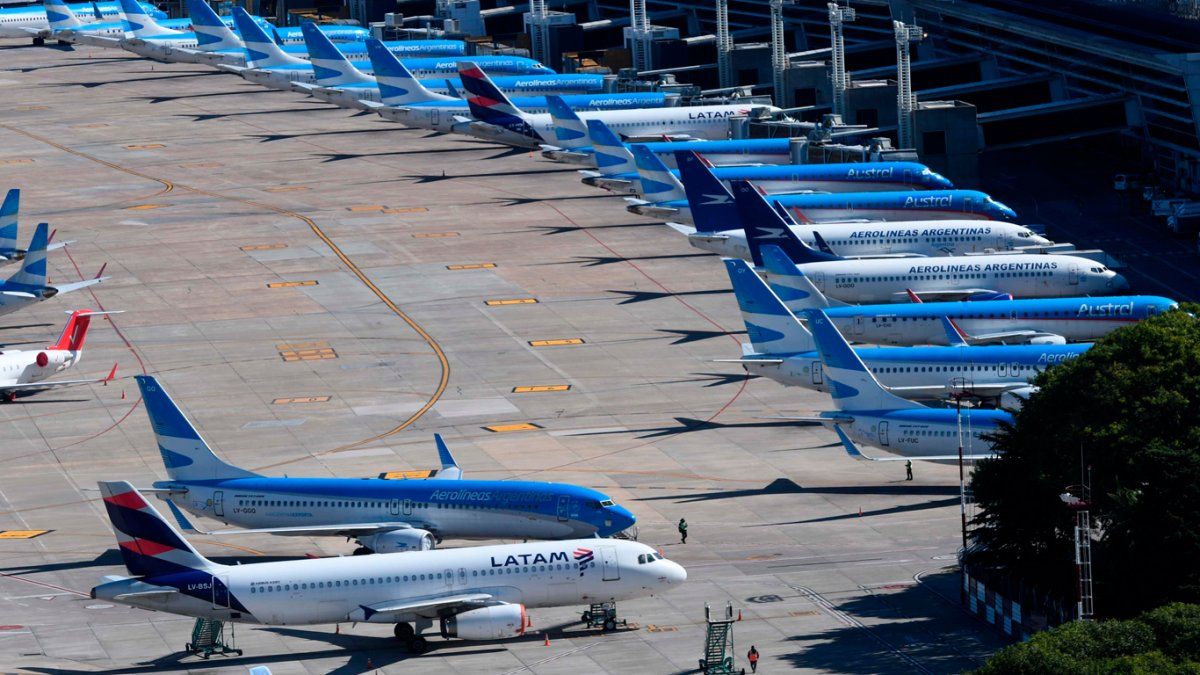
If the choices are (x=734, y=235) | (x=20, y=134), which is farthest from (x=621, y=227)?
(x=20, y=134)

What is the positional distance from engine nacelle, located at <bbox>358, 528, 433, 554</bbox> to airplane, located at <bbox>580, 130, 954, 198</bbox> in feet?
224

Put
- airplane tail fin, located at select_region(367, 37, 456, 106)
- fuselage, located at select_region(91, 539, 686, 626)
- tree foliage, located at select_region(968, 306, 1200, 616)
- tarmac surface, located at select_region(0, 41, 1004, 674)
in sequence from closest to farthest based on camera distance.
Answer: tree foliage, located at select_region(968, 306, 1200, 616) < fuselage, located at select_region(91, 539, 686, 626) < tarmac surface, located at select_region(0, 41, 1004, 674) < airplane tail fin, located at select_region(367, 37, 456, 106)

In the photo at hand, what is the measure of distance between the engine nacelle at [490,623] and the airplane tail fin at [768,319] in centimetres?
3533

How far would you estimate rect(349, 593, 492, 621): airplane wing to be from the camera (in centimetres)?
7594

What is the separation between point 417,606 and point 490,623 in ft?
9.17

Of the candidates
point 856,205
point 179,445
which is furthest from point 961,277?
point 179,445

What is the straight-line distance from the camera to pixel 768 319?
10781 cm

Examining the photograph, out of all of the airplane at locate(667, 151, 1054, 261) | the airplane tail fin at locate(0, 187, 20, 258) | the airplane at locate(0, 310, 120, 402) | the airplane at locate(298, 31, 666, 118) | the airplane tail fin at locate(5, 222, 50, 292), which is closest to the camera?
the airplane at locate(0, 310, 120, 402)

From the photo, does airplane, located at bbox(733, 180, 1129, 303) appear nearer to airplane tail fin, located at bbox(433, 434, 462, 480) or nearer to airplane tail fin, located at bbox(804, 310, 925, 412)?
airplane tail fin, located at bbox(804, 310, 925, 412)

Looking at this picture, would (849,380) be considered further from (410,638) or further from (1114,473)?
(410,638)

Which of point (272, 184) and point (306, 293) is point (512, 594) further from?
point (272, 184)

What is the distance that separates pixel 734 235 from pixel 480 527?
180 ft

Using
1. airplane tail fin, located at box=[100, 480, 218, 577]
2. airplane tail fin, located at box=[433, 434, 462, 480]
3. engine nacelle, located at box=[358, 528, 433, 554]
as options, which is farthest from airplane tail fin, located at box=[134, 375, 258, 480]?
airplane tail fin, located at box=[100, 480, 218, 577]

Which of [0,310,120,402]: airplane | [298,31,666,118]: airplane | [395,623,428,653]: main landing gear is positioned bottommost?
[395,623,428,653]: main landing gear
